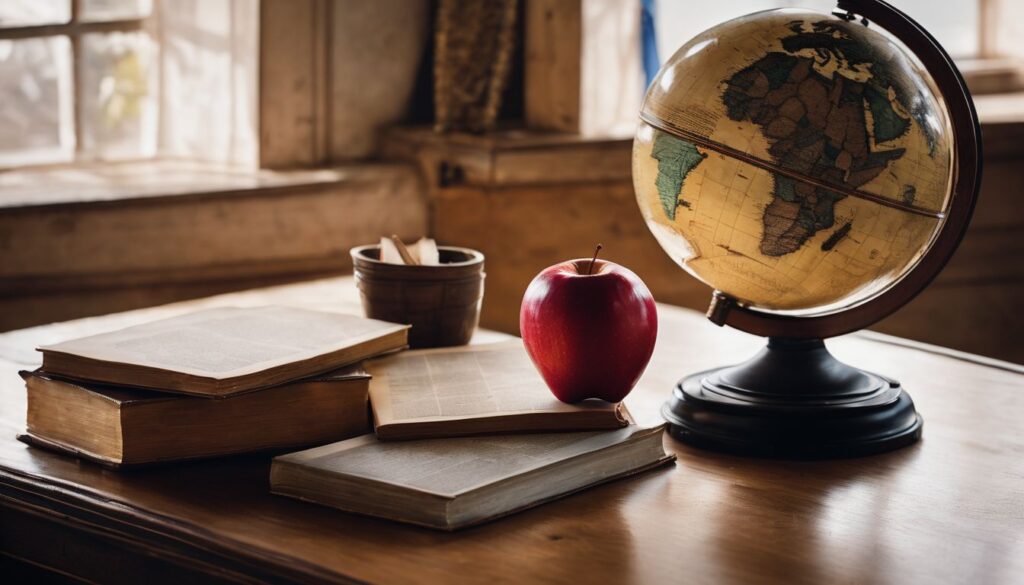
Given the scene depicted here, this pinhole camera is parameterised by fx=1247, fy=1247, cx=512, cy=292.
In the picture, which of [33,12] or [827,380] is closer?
[827,380]

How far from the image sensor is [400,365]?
54.9 inches

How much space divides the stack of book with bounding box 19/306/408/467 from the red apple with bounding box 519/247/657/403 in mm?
187

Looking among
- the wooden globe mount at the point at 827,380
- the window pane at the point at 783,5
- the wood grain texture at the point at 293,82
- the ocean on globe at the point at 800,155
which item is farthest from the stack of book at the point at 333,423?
the window pane at the point at 783,5

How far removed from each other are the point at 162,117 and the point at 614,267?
1.87 meters

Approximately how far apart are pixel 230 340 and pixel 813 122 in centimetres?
63

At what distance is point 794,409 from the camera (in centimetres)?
130

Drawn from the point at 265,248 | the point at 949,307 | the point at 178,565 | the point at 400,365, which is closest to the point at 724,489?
the point at 400,365

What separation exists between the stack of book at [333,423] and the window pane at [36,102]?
5.04 ft

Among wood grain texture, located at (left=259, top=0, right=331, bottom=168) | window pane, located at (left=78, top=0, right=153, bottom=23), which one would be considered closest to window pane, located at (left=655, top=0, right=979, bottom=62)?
wood grain texture, located at (left=259, top=0, right=331, bottom=168)

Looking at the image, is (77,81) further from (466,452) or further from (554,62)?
(466,452)

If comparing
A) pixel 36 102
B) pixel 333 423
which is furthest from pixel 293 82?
pixel 333 423

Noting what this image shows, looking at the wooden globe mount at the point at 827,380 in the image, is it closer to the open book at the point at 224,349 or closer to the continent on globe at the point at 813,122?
the continent on globe at the point at 813,122

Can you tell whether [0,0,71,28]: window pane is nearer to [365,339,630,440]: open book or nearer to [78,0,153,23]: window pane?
[78,0,153,23]: window pane

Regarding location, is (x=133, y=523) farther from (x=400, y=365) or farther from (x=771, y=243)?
(x=771, y=243)
